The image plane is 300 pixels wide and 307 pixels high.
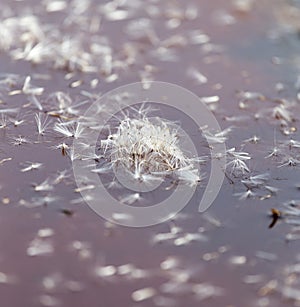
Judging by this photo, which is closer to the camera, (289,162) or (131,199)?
(131,199)

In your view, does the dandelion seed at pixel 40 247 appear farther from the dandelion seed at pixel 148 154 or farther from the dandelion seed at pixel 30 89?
the dandelion seed at pixel 30 89

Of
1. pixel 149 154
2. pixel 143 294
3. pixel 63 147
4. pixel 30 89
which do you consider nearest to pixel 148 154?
pixel 149 154

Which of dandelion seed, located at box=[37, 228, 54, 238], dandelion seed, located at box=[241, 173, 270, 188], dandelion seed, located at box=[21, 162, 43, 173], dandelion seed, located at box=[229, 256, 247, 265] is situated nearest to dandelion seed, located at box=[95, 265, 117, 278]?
dandelion seed, located at box=[37, 228, 54, 238]

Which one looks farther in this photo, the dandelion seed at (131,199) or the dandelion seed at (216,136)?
the dandelion seed at (216,136)

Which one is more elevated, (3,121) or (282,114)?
(3,121)

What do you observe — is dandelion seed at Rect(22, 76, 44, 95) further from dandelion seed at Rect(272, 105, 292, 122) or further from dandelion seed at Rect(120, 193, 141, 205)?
dandelion seed at Rect(272, 105, 292, 122)

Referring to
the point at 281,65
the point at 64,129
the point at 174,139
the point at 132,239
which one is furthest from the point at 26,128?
the point at 281,65

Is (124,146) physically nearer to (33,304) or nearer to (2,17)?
(33,304)

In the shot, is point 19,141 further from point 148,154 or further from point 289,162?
point 289,162

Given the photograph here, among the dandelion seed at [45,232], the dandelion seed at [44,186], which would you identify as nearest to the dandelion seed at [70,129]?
the dandelion seed at [44,186]
